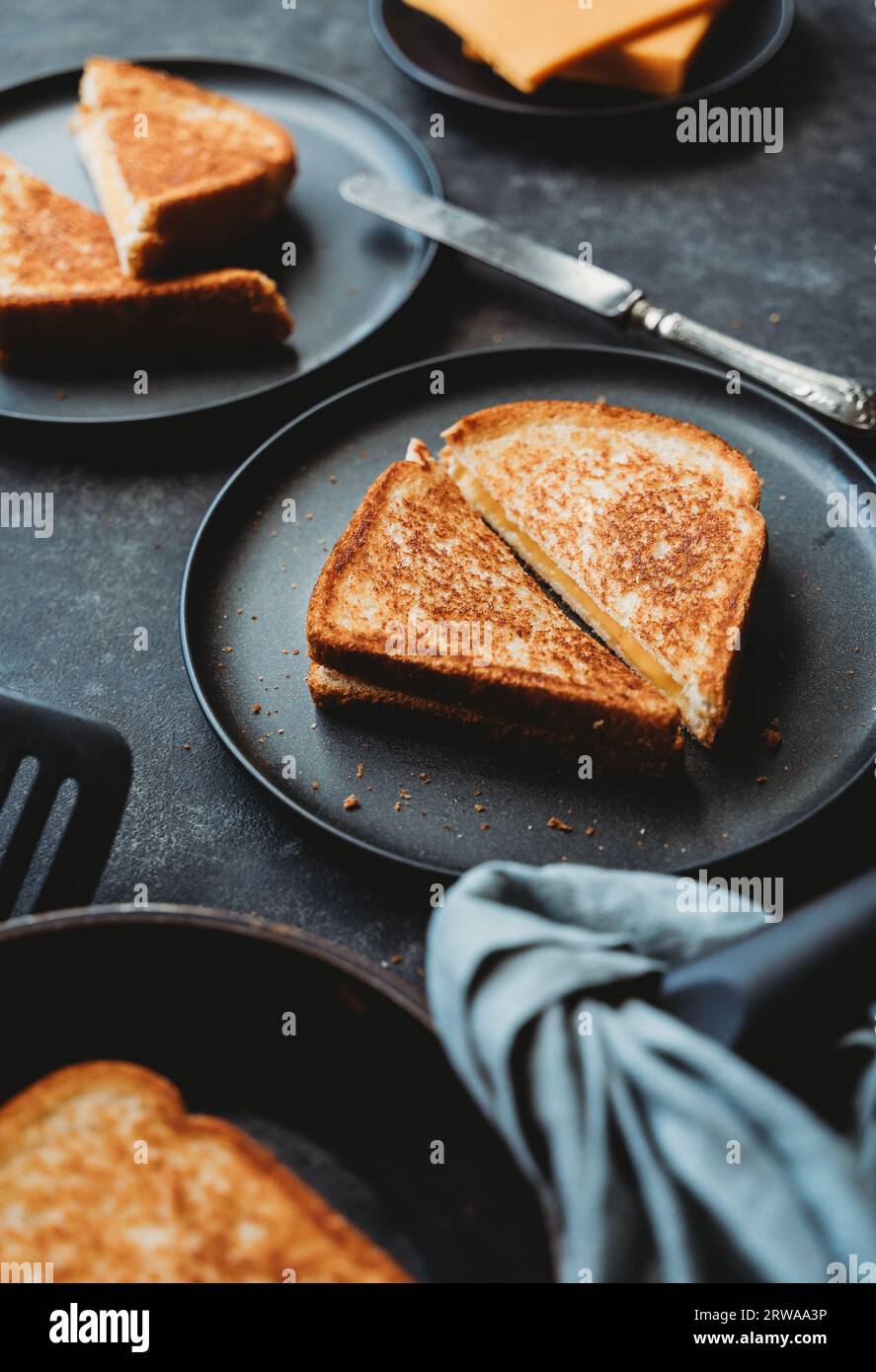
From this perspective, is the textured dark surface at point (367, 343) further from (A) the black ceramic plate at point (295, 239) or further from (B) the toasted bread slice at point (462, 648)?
(B) the toasted bread slice at point (462, 648)

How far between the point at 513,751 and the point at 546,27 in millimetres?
2245

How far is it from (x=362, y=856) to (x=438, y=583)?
1.84ft

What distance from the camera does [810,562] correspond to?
2.19m

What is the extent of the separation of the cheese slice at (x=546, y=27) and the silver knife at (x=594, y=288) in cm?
51

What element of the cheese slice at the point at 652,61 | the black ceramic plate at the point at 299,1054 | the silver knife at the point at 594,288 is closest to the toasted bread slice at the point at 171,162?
the silver knife at the point at 594,288

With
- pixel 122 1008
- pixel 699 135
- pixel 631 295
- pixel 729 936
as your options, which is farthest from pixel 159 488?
pixel 699 135

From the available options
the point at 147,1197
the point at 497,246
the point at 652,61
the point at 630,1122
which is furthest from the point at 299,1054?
the point at 652,61

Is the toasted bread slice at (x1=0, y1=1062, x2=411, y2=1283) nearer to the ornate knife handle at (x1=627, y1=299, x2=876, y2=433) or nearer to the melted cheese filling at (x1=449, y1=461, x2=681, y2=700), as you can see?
the melted cheese filling at (x1=449, y1=461, x2=681, y2=700)

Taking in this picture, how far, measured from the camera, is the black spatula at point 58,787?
1.65m

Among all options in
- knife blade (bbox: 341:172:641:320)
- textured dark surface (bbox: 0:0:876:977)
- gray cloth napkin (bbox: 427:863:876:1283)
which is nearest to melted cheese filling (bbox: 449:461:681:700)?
textured dark surface (bbox: 0:0:876:977)

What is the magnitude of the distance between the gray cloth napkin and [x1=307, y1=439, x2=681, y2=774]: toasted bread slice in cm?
54

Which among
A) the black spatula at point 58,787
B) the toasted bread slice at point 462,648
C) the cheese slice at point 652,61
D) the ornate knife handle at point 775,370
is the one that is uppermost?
the cheese slice at point 652,61
